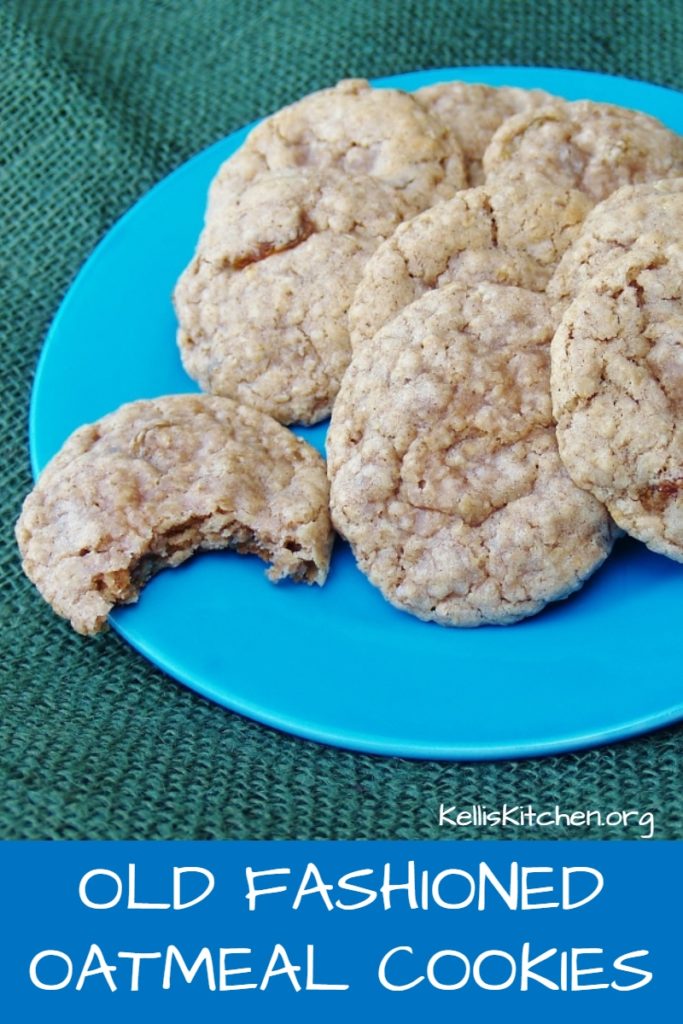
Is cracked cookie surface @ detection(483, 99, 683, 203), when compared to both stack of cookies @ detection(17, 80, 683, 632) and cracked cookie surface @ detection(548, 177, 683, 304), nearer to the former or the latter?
stack of cookies @ detection(17, 80, 683, 632)

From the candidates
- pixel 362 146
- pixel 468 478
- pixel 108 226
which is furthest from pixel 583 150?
pixel 108 226

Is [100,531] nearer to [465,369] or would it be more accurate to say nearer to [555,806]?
[465,369]

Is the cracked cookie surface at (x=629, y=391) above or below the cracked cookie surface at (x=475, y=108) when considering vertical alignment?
below

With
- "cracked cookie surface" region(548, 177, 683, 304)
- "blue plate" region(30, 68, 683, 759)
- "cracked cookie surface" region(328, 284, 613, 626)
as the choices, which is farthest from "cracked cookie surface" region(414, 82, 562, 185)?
"blue plate" region(30, 68, 683, 759)

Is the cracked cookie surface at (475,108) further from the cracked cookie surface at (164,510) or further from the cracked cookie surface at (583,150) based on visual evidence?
the cracked cookie surface at (164,510)

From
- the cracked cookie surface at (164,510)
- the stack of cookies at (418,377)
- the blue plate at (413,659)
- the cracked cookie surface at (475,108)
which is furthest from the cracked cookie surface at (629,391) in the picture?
the cracked cookie surface at (475,108)

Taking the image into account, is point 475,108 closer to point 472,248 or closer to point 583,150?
point 583,150

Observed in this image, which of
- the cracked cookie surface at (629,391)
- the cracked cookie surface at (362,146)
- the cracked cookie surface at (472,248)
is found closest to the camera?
the cracked cookie surface at (629,391)

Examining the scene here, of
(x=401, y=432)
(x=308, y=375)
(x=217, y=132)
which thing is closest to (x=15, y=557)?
(x=308, y=375)
